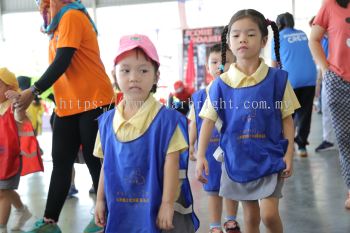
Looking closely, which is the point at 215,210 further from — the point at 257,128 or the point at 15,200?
the point at 15,200

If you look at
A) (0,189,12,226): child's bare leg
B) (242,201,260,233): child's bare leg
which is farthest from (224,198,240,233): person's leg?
(0,189,12,226): child's bare leg

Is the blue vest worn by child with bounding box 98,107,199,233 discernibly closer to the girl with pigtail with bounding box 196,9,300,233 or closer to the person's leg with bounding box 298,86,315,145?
the girl with pigtail with bounding box 196,9,300,233

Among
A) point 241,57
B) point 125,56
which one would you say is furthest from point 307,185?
point 125,56

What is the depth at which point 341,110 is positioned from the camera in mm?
2914

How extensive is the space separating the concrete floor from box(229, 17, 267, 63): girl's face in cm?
110

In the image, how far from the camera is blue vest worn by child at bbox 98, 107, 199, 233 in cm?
158

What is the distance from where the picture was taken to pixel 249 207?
210cm

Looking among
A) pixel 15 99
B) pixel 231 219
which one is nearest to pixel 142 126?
pixel 15 99

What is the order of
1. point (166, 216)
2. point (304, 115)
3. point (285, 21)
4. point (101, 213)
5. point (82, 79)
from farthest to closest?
point (304, 115)
point (285, 21)
point (82, 79)
point (101, 213)
point (166, 216)

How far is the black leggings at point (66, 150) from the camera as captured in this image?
2.51 meters

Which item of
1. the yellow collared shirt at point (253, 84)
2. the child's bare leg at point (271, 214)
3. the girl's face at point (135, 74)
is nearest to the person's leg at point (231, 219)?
the child's bare leg at point (271, 214)

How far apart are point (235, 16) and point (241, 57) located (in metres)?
0.18

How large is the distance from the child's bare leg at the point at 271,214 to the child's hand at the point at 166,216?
550 mm

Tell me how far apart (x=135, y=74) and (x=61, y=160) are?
110 cm
